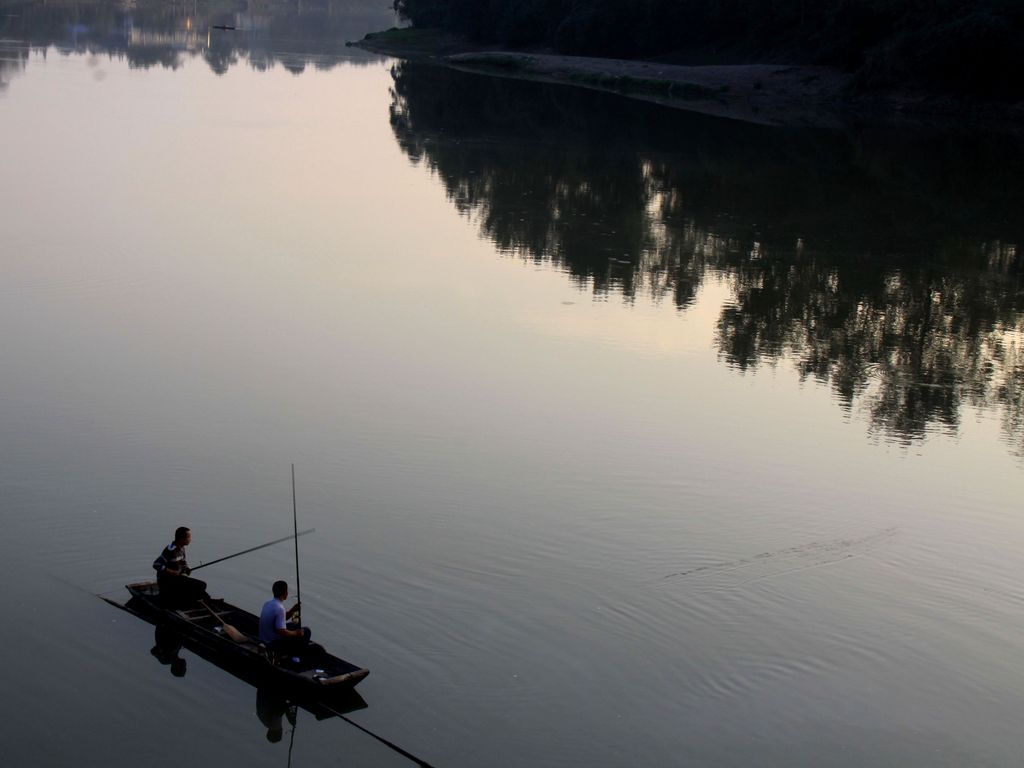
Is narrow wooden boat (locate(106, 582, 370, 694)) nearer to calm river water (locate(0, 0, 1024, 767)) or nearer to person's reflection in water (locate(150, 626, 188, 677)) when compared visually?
person's reflection in water (locate(150, 626, 188, 677))

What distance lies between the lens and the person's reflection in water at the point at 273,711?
11030mm

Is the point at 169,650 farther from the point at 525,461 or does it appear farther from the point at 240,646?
the point at 525,461

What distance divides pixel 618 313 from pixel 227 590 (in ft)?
40.3

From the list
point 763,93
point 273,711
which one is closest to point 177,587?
point 273,711

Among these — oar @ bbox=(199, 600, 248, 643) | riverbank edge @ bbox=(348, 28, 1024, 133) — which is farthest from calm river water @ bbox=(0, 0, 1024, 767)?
riverbank edge @ bbox=(348, 28, 1024, 133)

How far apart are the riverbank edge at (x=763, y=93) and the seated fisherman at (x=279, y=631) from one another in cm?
4810

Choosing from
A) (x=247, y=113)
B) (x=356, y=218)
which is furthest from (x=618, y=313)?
(x=247, y=113)

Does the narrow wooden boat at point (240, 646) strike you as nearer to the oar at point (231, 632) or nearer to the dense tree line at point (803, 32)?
the oar at point (231, 632)

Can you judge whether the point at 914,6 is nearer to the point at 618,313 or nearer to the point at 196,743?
the point at 618,313

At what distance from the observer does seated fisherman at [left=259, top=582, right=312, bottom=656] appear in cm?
1123

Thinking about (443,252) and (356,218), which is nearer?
(443,252)

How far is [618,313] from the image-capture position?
79.7 ft

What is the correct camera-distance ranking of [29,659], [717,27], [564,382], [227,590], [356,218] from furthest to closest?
[717,27] < [356,218] < [564,382] < [227,590] < [29,659]

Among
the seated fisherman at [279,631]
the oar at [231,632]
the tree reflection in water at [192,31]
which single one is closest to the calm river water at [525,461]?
the oar at [231,632]
